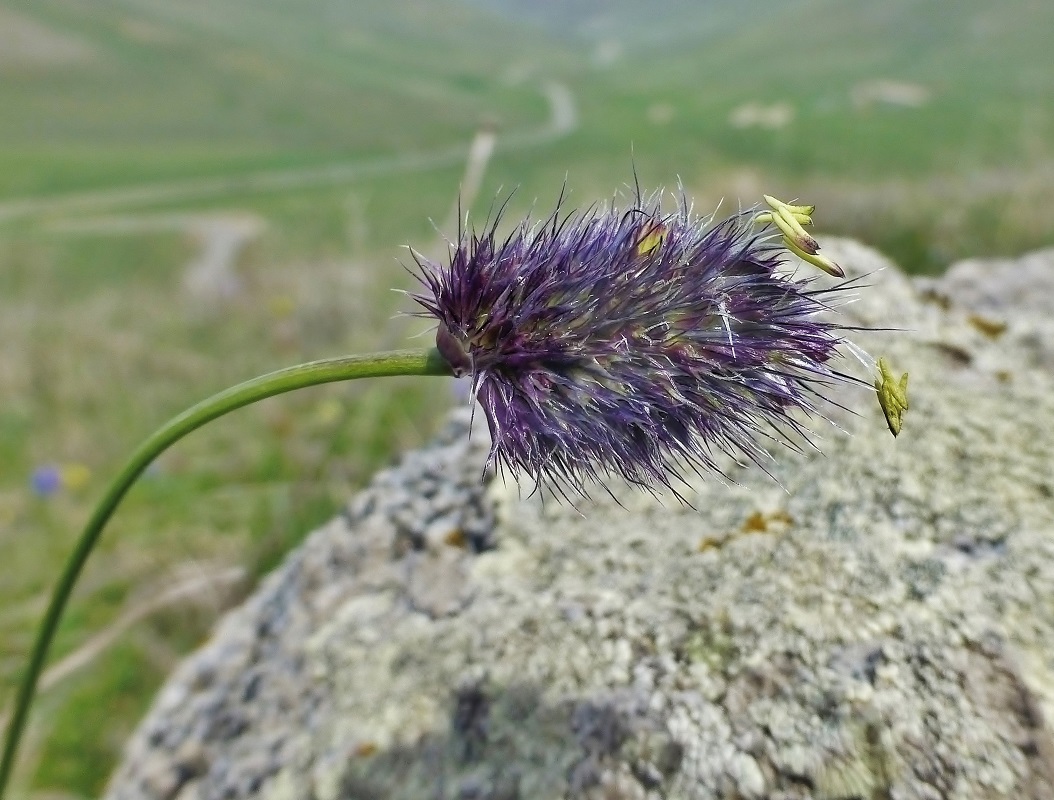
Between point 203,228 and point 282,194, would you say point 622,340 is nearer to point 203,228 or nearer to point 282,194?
point 203,228

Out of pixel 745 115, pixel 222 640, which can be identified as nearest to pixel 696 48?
pixel 745 115

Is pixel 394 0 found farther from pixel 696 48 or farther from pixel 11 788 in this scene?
pixel 11 788

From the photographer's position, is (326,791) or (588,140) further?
(588,140)

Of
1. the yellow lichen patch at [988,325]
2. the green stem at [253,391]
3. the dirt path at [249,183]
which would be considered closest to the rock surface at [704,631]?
the yellow lichen patch at [988,325]

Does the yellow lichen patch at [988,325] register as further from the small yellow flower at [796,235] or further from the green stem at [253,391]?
the green stem at [253,391]

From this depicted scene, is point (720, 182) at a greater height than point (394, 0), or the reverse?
point (394, 0)

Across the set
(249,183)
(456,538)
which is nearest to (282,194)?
(249,183)
